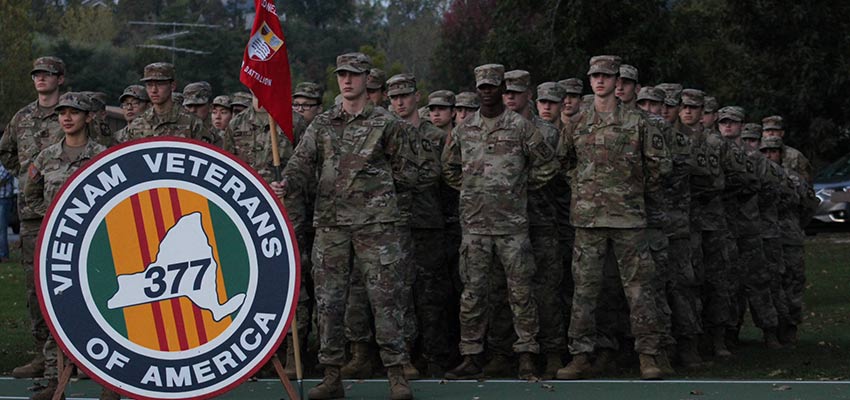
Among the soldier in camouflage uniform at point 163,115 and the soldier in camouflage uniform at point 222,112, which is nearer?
the soldier in camouflage uniform at point 163,115

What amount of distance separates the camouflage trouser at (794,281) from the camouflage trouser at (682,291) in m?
2.12

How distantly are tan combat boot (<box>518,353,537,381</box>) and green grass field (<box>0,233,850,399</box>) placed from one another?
9.1 inches

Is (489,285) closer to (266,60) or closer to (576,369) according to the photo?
(576,369)

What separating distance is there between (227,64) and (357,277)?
63.8m

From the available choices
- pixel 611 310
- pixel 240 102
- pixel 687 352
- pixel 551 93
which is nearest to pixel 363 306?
pixel 611 310

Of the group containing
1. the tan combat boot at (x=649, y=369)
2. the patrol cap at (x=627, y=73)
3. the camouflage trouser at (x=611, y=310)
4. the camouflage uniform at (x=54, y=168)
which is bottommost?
the tan combat boot at (x=649, y=369)

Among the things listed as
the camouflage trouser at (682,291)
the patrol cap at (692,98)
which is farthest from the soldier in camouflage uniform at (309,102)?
the patrol cap at (692,98)

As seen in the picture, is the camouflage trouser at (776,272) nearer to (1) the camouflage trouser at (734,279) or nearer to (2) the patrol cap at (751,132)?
(1) the camouflage trouser at (734,279)

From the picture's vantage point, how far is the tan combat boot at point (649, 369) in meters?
10.8

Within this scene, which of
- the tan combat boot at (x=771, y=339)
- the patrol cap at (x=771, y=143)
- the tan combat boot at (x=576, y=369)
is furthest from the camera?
the patrol cap at (x=771, y=143)

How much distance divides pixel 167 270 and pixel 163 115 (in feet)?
14.3

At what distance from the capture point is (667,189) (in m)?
12.1

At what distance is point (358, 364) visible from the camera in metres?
11.2

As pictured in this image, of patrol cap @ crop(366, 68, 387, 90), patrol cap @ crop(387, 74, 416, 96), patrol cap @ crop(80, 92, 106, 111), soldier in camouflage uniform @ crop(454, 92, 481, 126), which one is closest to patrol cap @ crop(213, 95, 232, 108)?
patrol cap @ crop(80, 92, 106, 111)
